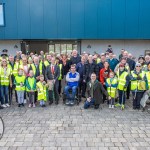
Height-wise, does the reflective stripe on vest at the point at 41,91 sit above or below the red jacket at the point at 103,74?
below

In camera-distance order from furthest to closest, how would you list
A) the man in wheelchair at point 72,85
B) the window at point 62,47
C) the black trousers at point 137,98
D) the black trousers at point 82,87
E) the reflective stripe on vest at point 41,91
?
the window at point 62,47
the black trousers at point 82,87
the man in wheelchair at point 72,85
the reflective stripe on vest at point 41,91
the black trousers at point 137,98

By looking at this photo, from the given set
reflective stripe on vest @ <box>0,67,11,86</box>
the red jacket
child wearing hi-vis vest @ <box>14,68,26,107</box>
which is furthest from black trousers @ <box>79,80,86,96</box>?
reflective stripe on vest @ <box>0,67,11,86</box>

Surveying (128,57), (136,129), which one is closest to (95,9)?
(128,57)

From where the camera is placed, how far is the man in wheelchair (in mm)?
8266

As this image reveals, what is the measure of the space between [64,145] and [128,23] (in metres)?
13.5

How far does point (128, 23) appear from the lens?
1623 cm

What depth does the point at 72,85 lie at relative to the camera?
8.38 meters

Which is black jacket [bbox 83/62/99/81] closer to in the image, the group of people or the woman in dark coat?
the group of people

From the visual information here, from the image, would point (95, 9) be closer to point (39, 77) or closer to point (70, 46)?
point (70, 46)

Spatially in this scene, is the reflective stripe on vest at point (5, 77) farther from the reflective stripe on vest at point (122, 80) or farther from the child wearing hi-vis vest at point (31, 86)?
the reflective stripe on vest at point (122, 80)

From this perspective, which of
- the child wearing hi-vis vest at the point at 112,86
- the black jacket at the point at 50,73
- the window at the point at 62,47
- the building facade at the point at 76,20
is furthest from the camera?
the window at the point at 62,47

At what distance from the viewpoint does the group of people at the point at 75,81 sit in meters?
7.79

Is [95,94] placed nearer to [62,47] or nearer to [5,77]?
[5,77]

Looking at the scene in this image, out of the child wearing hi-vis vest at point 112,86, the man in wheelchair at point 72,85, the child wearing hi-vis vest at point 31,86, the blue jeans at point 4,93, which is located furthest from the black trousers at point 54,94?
the child wearing hi-vis vest at point 112,86
